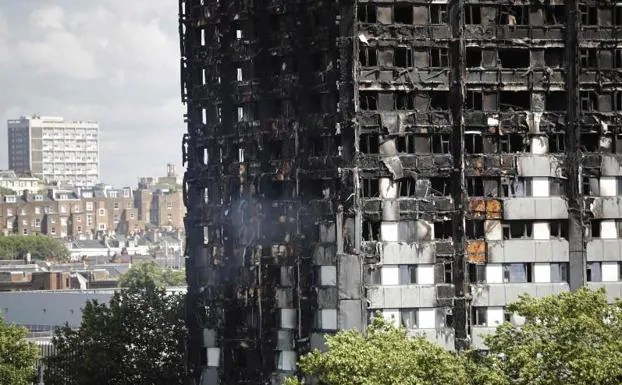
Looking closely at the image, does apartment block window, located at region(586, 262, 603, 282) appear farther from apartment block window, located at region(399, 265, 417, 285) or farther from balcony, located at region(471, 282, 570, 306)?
apartment block window, located at region(399, 265, 417, 285)

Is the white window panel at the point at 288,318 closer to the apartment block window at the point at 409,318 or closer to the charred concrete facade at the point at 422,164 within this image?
the charred concrete facade at the point at 422,164

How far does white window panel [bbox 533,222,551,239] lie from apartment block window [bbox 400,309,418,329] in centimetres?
953

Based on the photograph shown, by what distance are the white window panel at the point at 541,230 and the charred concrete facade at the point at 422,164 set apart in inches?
3.5

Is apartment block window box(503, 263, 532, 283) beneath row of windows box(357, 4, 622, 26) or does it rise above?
beneath

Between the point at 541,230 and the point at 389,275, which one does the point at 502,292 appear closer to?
the point at 541,230

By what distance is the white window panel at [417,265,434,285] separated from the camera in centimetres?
11719

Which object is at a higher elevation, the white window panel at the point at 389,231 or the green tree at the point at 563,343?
the white window panel at the point at 389,231

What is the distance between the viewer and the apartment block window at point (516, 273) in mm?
118812

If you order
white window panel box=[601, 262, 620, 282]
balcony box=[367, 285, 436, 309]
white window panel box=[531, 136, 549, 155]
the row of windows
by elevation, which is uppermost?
the row of windows

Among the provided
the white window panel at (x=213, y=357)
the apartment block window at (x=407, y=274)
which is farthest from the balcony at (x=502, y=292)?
the white window panel at (x=213, y=357)

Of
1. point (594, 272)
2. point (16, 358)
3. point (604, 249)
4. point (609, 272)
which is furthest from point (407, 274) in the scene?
point (16, 358)

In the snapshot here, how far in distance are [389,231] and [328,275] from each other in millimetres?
4689

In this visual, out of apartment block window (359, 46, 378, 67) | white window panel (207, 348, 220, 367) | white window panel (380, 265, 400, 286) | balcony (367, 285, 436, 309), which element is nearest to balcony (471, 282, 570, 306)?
balcony (367, 285, 436, 309)

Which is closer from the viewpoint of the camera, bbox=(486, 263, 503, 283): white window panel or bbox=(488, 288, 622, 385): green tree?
bbox=(488, 288, 622, 385): green tree
